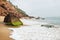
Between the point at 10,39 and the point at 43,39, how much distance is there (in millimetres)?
2350

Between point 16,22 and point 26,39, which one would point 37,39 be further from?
point 16,22

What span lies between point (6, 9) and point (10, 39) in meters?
40.3

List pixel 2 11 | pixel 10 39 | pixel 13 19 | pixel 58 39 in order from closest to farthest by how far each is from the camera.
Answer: pixel 10 39, pixel 58 39, pixel 13 19, pixel 2 11

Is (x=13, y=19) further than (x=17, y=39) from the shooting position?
Yes

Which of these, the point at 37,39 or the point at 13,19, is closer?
the point at 37,39

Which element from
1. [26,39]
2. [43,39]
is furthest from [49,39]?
[26,39]

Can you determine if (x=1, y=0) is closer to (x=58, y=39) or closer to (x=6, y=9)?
(x=6, y=9)

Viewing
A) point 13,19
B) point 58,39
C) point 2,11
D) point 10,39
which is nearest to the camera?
point 10,39

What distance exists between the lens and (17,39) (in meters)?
13.1

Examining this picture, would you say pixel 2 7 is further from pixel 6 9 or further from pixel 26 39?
pixel 26 39

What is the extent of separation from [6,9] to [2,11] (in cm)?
312

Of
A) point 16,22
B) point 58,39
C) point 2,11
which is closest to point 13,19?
point 16,22

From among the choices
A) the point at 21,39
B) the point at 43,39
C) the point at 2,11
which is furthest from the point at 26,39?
the point at 2,11

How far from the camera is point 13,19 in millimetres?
24406
